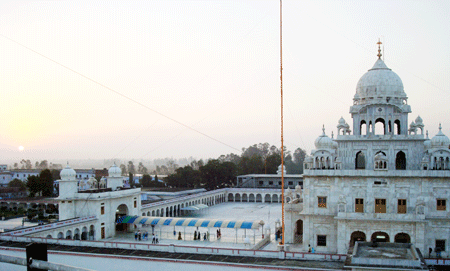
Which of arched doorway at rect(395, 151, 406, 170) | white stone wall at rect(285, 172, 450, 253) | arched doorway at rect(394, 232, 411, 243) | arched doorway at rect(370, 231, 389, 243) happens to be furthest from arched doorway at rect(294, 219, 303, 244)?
arched doorway at rect(395, 151, 406, 170)

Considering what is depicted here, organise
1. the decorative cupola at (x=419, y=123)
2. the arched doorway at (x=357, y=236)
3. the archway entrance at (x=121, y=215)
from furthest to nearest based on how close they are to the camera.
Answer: the archway entrance at (x=121, y=215) → the decorative cupola at (x=419, y=123) → the arched doorway at (x=357, y=236)

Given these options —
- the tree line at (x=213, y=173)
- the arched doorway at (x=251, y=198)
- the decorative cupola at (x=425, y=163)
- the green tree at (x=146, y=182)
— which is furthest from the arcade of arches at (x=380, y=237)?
the green tree at (x=146, y=182)

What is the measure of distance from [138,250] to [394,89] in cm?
2545

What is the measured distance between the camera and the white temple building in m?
34.8

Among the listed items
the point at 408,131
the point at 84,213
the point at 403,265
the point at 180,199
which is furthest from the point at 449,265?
the point at 180,199

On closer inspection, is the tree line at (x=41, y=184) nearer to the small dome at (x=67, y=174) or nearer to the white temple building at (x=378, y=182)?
the small dome at (x=67, y=174)

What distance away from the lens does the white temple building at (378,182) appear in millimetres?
34781

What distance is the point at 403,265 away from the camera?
75.6ft

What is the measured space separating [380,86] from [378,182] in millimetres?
8526

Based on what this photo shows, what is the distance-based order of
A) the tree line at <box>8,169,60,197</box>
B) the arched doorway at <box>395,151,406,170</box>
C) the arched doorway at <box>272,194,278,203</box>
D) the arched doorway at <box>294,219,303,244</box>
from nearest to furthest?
the arched doorway at <box>395,151,406,170</box>
the arched doorway at <box>294,219,303,244</box>
the tree line at <box>8,169,60,197</box>
the arched doorway at <box>272,194,278,203</box>

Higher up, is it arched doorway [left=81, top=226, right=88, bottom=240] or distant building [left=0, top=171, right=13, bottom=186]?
distant building [left=0, top=171, right=13, bottom=186]

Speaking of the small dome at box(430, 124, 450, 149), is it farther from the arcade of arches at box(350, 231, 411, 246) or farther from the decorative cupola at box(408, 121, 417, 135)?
the arcade of arches at box(350, 231, 411, 246)

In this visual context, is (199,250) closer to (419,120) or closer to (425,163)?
(425,163)

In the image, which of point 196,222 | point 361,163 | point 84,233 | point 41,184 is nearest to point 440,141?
point 196,222
